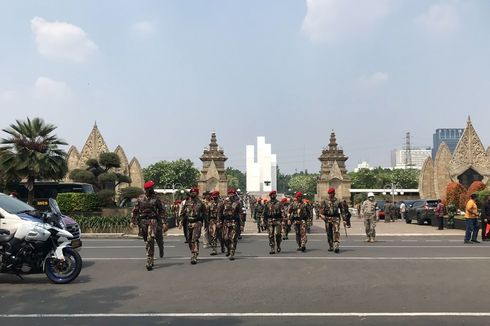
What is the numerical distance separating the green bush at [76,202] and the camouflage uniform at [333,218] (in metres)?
15.6

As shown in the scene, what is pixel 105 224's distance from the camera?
78.6 ft

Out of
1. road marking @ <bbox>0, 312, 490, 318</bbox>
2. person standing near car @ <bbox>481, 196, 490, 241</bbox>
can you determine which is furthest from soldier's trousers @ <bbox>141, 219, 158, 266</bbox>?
person standing near car @ <bbox>481, 196, 490, 241</bbox>

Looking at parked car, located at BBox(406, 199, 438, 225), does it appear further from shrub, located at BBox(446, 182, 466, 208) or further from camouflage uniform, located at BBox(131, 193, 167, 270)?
camouflage uniform, located at BBox(131, 193, 167, 270)

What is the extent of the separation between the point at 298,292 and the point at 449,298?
238 centimetres

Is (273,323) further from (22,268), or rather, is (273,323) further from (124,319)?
(22,268)

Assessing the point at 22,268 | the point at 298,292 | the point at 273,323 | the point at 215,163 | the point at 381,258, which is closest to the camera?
the point at 273,323

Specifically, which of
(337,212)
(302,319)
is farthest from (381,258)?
(302,319)

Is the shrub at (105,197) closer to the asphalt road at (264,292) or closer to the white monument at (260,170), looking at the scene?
the asphalt road at (264,292)

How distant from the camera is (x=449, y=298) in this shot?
8.03 m

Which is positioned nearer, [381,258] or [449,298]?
[449,298]

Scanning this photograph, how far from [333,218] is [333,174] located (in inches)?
1805

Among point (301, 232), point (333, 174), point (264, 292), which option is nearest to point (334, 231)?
point (301, 232)

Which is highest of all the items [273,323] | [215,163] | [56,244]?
[215,163]

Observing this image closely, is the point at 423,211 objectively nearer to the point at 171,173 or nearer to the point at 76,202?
the point at 76,202
